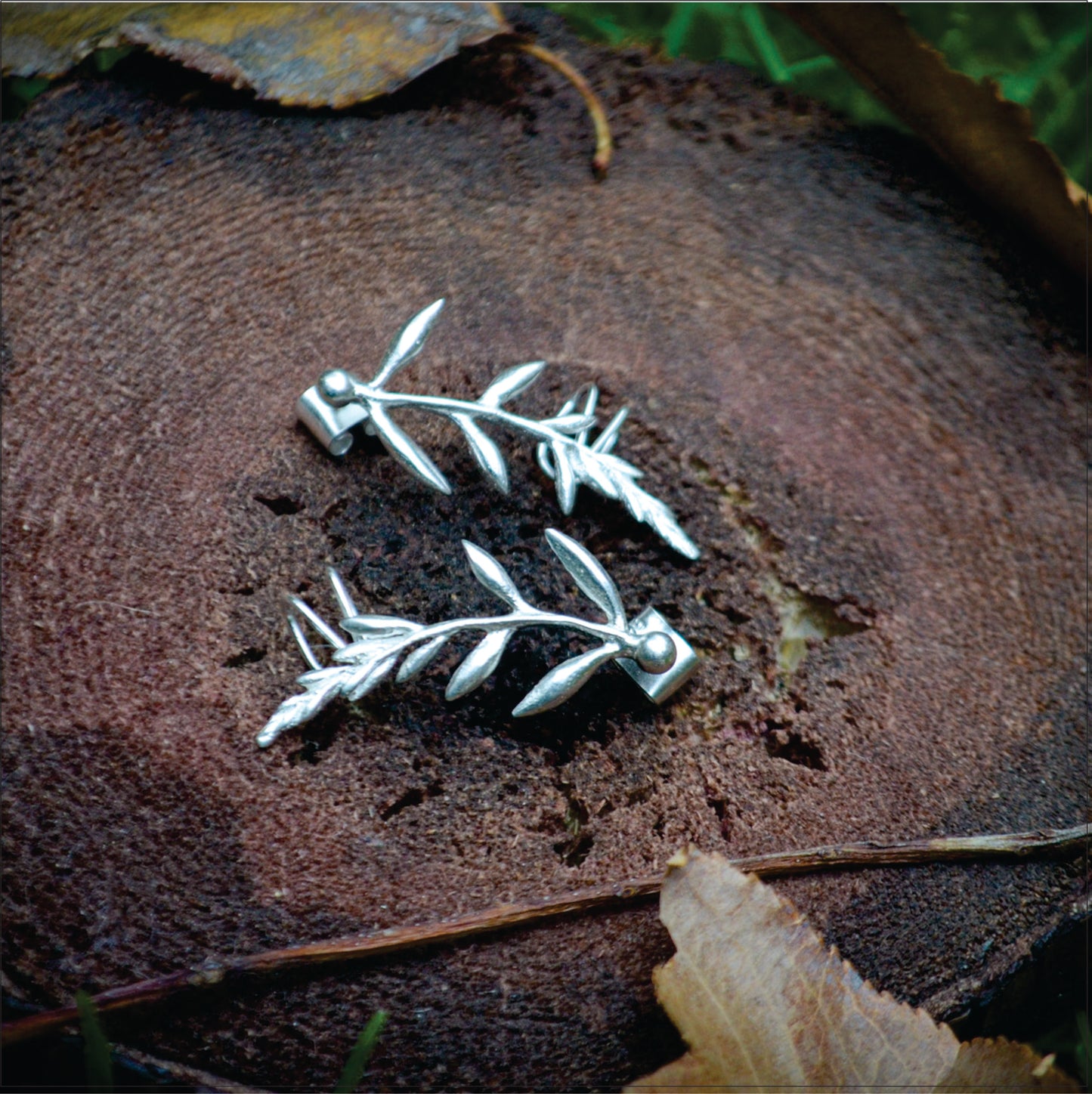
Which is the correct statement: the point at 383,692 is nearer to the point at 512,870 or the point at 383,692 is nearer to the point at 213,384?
the point at 512,870

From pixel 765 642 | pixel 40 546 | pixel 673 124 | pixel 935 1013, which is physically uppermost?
pixel 673 124

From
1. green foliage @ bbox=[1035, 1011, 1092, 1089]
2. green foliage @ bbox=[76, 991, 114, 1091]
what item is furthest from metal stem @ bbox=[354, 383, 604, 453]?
green foliage @ bbox=[1035, 1011, 1092, 1089]

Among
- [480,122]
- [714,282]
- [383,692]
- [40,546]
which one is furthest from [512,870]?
[480,122]

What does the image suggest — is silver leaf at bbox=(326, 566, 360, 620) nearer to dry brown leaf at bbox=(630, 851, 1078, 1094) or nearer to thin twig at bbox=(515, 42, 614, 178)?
dry brown leaf at bbox=(630, 851, 1078, 1094)

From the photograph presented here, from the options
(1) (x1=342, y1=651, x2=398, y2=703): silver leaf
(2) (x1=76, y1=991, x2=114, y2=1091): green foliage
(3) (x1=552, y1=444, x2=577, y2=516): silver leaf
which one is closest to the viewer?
(2) (x1=76, y1=991, x2=114, y2=1091): green foliage

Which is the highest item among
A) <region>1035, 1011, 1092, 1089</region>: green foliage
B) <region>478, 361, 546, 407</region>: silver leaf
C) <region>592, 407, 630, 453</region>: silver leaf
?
<region>478, 361, 546, 407</region>: silver leaf

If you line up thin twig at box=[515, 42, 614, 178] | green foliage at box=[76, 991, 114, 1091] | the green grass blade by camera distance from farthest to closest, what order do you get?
the green grass blade < thin twig at box=[515, 42, 614, 178] < green foliage at box=[76, 991, 114, 1091]

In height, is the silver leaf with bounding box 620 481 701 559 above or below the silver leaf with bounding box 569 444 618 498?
below
